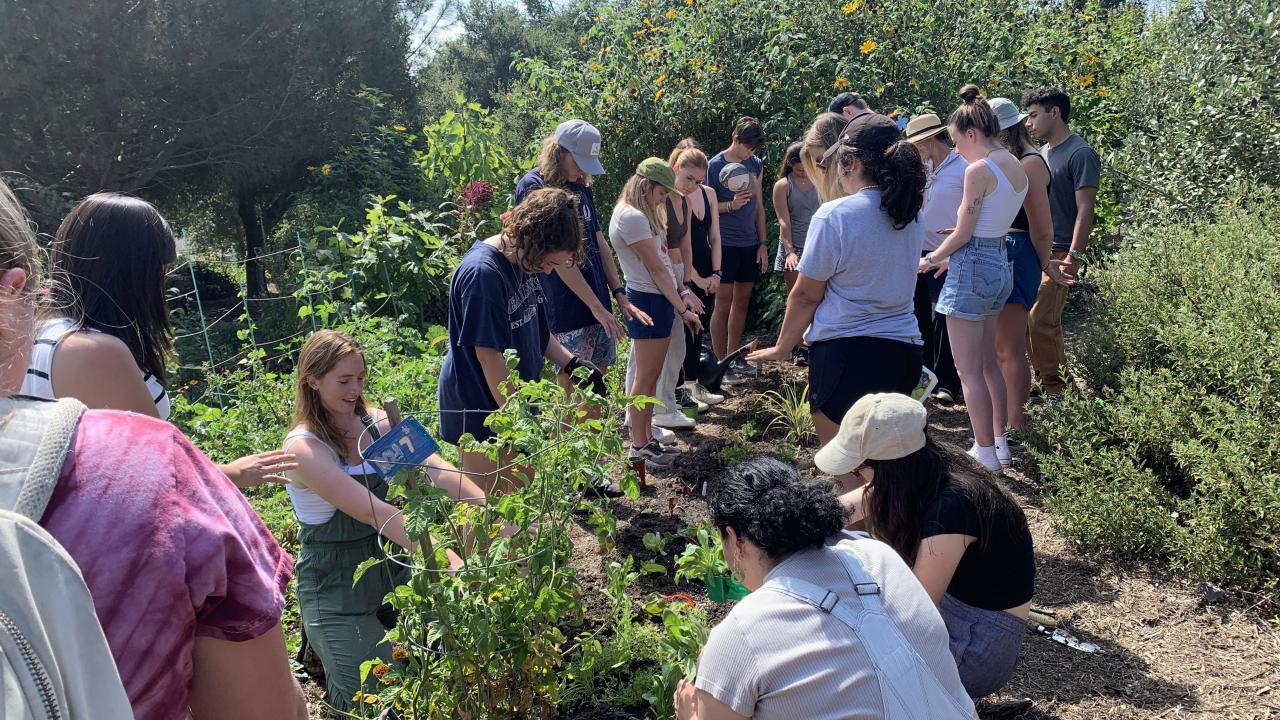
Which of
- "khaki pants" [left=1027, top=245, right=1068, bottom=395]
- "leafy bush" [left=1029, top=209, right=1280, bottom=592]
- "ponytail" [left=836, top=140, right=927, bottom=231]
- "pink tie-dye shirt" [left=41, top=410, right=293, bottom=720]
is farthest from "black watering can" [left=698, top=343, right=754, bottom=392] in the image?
"pink tie-dye shirt" [left=41, top=410, right=293, bottom=720]

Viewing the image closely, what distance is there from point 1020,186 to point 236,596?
4178 millimetres

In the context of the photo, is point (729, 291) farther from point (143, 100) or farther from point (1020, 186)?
point (143, 100)

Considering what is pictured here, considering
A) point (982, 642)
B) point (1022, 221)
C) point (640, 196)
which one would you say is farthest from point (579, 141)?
point (982, 642)

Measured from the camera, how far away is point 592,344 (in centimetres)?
480

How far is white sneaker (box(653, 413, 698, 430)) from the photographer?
18.1 ft

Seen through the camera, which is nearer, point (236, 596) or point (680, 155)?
point (236, 596)

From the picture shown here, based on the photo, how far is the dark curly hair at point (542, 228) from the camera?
3.40 m

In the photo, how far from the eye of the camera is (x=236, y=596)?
3.53 feet

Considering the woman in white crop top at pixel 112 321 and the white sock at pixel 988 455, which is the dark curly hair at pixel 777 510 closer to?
the woman in white crop top at pixel 112 321

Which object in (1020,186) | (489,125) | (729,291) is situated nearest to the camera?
(1020,186)

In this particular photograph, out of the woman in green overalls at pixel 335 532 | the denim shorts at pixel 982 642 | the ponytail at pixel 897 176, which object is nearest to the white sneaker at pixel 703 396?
the ponytail at pixel 897 176

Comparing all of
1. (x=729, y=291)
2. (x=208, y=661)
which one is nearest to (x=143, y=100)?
(x=729, y=291)

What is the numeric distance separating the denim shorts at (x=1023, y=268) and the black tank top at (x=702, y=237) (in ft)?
6.23

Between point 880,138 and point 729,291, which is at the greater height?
point 880,138
